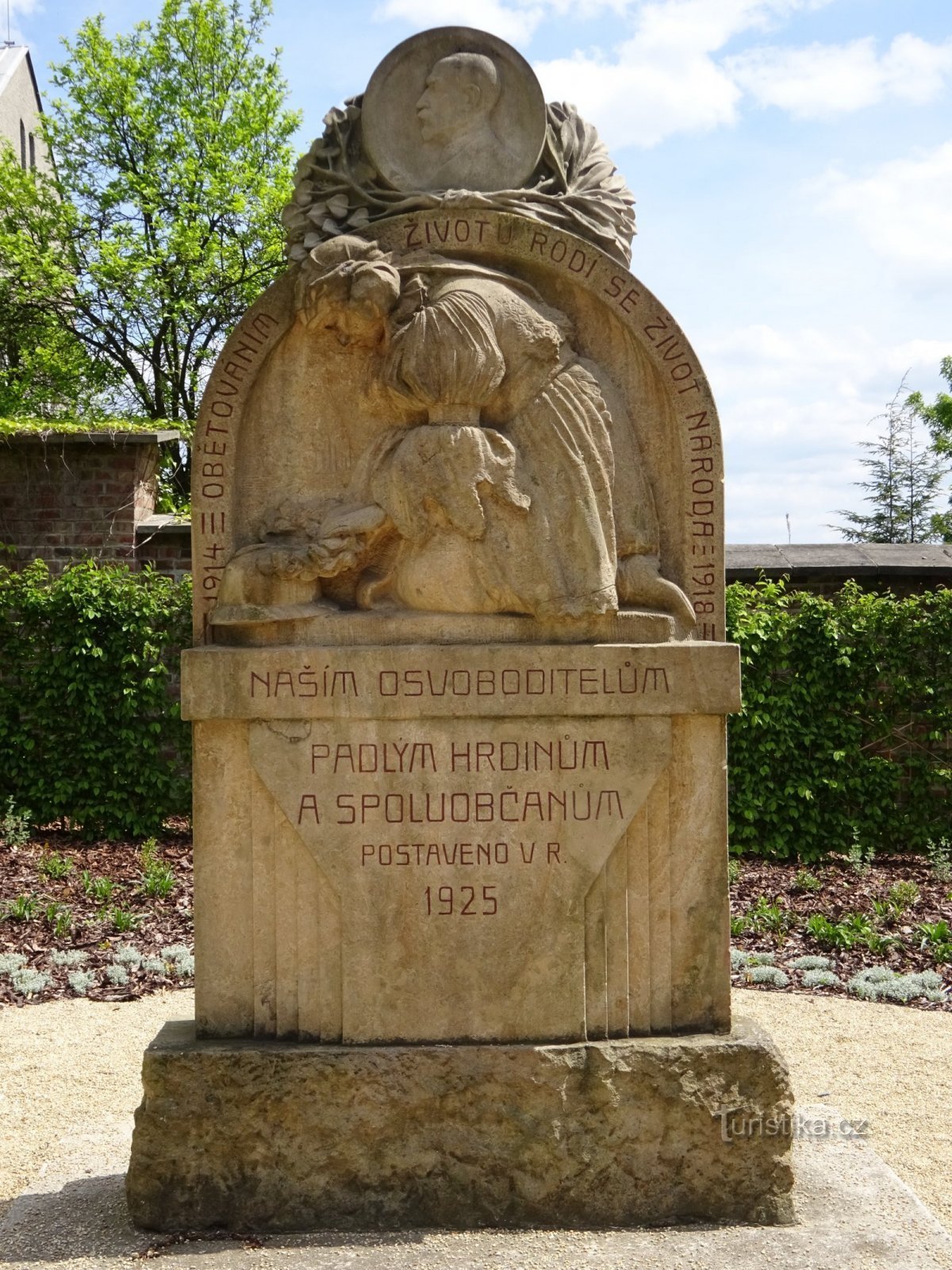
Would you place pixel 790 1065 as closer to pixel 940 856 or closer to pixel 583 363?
pixel 583 363

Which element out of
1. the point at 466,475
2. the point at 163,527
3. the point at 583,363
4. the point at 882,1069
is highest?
the point at 163,527

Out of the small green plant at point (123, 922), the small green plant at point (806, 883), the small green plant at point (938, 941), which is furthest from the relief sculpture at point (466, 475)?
the small green plant at point (806, 883)

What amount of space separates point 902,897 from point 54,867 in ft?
17.2

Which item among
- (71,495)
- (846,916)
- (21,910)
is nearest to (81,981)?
(21,910)

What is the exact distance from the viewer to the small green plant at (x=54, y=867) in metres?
7.99

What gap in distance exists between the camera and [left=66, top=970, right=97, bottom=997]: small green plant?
6.24m

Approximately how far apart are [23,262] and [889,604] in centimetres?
1214

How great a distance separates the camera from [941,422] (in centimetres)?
2125

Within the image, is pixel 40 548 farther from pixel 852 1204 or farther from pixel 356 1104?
pixel 852 1204

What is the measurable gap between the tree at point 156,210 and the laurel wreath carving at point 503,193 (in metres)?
13.2

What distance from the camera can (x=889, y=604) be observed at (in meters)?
8.95

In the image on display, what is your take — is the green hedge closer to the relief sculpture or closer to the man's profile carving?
the relief sculpture

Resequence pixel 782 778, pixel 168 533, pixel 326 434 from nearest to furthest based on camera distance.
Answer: pixel 326 434
pixel 782 778
pixel 168 533

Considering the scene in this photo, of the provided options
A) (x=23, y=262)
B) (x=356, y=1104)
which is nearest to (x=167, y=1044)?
(x=356, y=1104)
